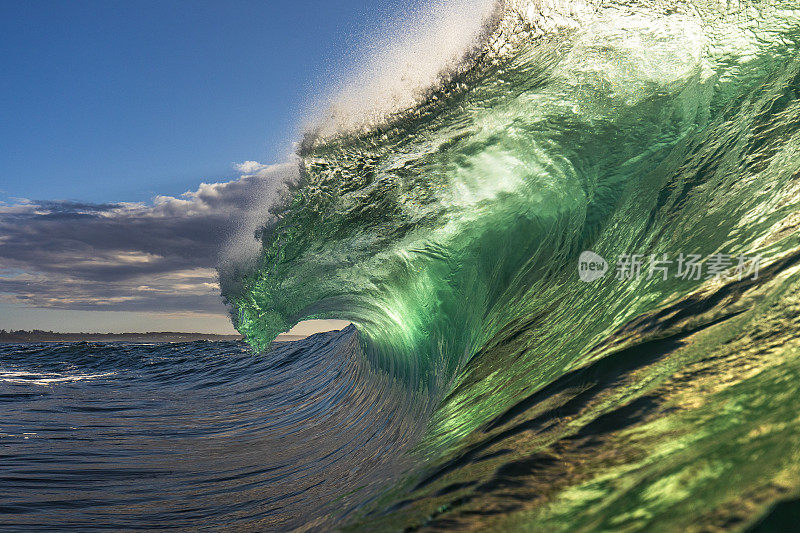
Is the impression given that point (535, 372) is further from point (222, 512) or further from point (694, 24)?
point (694, 24)

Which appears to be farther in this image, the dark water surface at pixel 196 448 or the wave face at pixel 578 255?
the dark water surface at pixel 196 448

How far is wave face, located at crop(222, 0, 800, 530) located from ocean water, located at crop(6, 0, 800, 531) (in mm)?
11

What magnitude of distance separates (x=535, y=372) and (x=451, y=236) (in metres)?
1.98

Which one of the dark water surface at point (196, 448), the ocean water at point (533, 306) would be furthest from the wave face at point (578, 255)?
the dark water surface at point (196, 448)

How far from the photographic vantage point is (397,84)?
139 inches

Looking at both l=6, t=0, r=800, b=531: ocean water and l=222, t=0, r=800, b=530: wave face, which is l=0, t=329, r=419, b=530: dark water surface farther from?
l=222, t=0, r=800, b=530: wave face

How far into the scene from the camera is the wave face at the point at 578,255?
1227 millimetres

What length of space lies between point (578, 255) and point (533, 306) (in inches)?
15.4

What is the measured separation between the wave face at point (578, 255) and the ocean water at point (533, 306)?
0.04 feet

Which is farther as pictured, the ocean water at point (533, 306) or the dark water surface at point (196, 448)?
the dark water surface at point (196, 448)

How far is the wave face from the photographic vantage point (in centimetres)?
123

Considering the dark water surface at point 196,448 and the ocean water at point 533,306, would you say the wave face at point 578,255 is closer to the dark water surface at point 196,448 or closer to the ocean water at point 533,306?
the ocean water at point 533,306

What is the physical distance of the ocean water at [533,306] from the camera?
1267 millimetres

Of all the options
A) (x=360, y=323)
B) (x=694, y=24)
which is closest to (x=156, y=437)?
(x=360, y=323)
